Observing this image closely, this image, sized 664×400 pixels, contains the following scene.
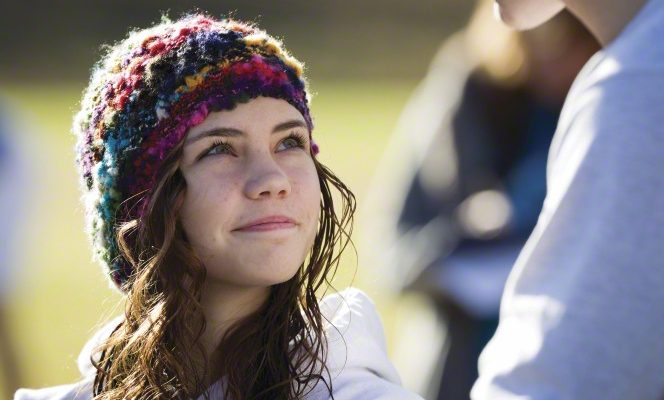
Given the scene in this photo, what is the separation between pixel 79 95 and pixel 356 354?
38.4 feet

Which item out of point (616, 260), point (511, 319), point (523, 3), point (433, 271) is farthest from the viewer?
point (433, 271)

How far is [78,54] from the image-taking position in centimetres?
1587

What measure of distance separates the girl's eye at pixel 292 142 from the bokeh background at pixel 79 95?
1.76 feet

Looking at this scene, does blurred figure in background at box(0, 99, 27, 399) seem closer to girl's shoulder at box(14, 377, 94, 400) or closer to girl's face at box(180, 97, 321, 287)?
girl's shoulder at box(14, 377, 94, 400)

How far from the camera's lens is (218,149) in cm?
236

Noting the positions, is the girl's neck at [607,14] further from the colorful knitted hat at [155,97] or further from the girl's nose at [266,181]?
A: the colorful knitted hat at [155,97]

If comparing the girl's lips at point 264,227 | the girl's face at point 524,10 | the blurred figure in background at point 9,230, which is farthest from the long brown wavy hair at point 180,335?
the blurred figure in background at point 9,230

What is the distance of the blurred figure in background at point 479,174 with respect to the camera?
11.0ft

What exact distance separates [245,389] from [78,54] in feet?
46.6

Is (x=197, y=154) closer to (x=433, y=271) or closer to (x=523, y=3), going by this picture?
(x=523, y=3)

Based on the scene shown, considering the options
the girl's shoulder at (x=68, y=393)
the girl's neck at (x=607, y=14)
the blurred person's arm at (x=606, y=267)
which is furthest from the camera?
the girl's shoulder at (x=68, y=393)

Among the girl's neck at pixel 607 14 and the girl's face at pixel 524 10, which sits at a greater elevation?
the girl's face at pixel 524 10

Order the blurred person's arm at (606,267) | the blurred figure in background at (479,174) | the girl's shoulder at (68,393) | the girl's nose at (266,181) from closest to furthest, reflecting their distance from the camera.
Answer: the blurred person's arm at (606,267), the girl's nose at (266,181), the girl's shoulder at (68,393), the blurred figure in background at (479,174)

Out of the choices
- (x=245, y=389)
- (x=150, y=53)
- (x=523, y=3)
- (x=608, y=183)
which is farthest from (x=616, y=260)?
(x=150, y=53)
